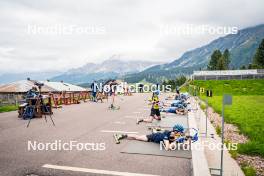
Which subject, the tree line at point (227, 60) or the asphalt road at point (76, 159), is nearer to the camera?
the asphalt road at point (76, 159)

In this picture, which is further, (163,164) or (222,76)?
(222,76)

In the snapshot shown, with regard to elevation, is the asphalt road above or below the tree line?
below

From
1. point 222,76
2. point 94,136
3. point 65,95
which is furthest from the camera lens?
point 222,76

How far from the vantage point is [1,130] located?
10570 mm

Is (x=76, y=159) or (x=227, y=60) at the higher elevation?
(x=227, y=60)

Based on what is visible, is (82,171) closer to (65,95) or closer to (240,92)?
(65,95)

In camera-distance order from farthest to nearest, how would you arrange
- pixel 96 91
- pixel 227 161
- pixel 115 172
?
pixel 96 91 → pixel 227 161 → pixel 115 172

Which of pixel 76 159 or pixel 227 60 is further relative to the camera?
pixel 227 60

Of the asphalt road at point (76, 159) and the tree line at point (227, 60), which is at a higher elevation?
the tree line at point (227, 60)

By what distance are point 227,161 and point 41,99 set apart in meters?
12.1

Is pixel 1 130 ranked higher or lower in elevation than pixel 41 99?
lower

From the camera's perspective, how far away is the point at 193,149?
7355 mm

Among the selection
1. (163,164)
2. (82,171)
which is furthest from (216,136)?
(82,171)

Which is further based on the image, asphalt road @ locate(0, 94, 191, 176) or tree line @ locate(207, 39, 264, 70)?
tree line @ locate(207, 39, 264, 70)
